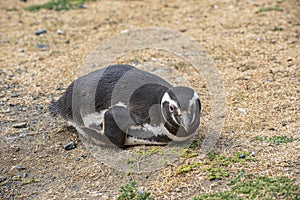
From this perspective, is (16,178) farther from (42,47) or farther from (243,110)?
(42,47)

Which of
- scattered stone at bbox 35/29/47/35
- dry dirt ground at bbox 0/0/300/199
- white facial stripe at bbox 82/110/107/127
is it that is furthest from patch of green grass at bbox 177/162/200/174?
scattered stone at bbox 35/29/47/35

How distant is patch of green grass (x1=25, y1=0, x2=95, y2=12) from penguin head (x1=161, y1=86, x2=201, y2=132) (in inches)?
320

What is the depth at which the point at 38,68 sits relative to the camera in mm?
9414

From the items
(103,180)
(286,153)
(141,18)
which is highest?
(141,18)

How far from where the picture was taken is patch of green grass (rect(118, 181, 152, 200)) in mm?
4922

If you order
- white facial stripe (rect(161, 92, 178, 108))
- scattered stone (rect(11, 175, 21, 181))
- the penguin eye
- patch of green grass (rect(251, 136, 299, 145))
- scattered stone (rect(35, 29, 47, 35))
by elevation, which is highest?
scattered stone (rect(35, 29, 47, 35))

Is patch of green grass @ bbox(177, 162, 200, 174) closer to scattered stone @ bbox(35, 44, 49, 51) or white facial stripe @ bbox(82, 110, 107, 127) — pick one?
white facial stripe @ bbox(82, 110, 107, 127)

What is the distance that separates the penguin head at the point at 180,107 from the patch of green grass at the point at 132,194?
98cm

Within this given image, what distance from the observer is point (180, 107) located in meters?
5.43

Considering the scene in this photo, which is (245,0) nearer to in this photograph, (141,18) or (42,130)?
(141,18)

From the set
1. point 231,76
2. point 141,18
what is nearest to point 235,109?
point 231,76

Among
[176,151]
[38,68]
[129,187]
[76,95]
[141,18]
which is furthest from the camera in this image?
[141,18]

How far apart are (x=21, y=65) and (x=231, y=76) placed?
434cm

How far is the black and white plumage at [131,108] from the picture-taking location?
220 inches
